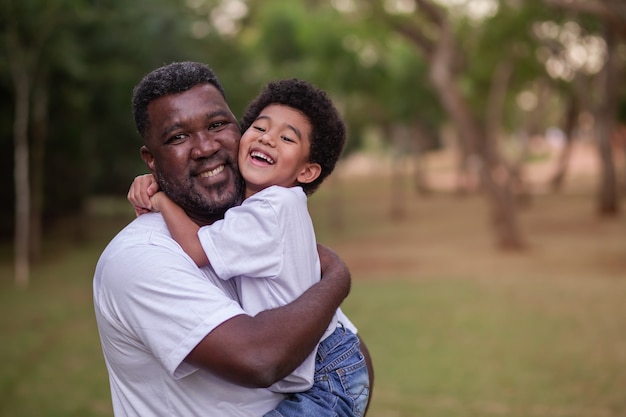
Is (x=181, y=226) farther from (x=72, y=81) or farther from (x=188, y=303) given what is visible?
(x=72, y=81)

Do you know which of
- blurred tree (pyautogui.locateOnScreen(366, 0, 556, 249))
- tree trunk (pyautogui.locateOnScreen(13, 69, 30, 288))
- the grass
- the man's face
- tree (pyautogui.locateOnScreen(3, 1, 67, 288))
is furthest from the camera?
blurred tree (pyautogui.locateOnScreen(366, 0, 556, 249))

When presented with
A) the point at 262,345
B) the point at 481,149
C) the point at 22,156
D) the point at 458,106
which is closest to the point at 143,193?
the point at 262,345

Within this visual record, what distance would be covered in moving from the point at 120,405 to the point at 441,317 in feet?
30.0

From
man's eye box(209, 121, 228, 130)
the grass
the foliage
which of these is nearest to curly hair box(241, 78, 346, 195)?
man's eye box(209, 121, 228, 130)

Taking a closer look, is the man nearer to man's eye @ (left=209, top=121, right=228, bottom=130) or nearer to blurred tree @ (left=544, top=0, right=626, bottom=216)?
man's eye @ (left=209, top=121, right=228, bottom=130)

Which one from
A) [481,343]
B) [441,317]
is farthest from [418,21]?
[481,343]

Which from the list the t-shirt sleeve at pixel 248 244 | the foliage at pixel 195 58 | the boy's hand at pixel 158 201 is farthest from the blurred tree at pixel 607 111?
the t-shirt sleeve at pixel 248 244

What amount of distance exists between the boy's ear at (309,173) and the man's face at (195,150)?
336 millimetres

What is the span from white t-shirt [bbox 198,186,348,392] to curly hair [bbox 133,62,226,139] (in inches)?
15.1

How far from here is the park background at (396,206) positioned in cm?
820

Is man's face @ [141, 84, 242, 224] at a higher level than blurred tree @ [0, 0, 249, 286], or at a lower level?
lower

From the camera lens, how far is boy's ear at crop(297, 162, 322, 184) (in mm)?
2561

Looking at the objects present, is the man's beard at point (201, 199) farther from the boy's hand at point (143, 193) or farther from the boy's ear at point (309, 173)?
the boy's ear at point (309, 173)

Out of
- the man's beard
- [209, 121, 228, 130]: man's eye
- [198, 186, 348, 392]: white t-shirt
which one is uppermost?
[209, 121, 228, 130]: man's eye
